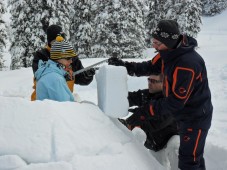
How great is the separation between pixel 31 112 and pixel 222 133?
4.25m

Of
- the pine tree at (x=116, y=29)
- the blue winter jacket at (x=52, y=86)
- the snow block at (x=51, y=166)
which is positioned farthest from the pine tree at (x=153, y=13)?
the snow block at (x=51, y=166)

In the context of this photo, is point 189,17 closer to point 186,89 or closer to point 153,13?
point 153,13

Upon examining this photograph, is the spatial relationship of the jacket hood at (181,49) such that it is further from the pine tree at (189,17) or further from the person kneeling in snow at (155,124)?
the pine tree at (189,17)

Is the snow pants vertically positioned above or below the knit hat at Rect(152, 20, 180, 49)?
below

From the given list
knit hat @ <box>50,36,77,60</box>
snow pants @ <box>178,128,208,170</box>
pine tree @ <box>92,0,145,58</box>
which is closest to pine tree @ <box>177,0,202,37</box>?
pine tree @ <box>92,0,145,58</box>

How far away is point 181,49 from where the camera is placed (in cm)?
296

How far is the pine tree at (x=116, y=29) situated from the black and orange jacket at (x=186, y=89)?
1964 cm

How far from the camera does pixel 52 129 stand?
7.98ft

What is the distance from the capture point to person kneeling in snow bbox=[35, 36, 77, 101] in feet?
10.5

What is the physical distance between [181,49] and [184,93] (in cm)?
41

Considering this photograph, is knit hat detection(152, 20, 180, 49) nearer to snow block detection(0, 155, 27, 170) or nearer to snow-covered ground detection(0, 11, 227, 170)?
snow-covered ground detection(0, 11, 227, 170)

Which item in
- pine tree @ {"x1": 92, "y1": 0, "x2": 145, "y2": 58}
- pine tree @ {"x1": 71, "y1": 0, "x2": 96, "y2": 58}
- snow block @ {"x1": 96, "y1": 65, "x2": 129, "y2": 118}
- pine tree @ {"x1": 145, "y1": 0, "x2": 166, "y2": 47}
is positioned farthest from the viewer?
pine tree @ {"x1": 145, "y1": 0, "x2": 166, "y2": 47}

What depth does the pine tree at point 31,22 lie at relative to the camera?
65.2 ft

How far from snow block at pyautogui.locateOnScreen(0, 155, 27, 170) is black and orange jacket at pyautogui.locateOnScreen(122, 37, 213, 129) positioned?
140cm
